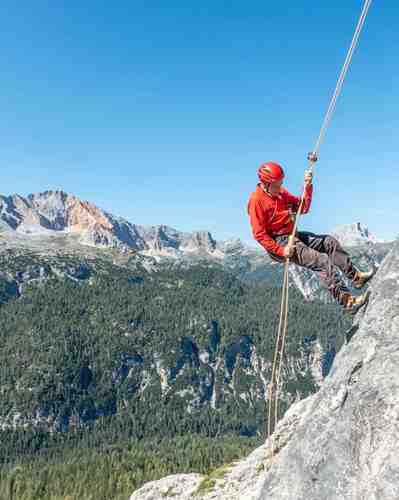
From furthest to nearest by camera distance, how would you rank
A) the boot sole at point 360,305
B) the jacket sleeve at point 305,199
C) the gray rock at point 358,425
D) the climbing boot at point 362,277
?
the jacket sleeve at point 305,199, the climbing boot at point 362,277, the boot sole at point 360,305, the gray rock at point 358,425

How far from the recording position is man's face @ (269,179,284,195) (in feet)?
51.3

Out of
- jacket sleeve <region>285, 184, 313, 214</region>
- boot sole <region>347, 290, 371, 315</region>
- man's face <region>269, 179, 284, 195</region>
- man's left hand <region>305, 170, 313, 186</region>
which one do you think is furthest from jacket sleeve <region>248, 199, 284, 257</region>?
boot sole <region>347, 290, 371, 315</region>

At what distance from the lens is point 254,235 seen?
16000mm

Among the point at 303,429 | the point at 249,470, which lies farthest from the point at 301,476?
the point at 249,470

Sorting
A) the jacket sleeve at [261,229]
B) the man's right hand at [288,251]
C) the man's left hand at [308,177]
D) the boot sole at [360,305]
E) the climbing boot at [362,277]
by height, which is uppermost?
the man's left hand at [308,177]

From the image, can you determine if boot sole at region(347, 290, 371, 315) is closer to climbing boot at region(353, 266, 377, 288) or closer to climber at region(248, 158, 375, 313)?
climber at region(248, 158, 375, 313)

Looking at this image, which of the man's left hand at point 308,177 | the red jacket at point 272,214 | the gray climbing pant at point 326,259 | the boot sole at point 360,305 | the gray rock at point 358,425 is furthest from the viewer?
the red jacket at point 272,214

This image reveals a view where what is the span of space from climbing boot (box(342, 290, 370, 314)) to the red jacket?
261 centimetres

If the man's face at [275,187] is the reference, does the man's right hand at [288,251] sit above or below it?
below

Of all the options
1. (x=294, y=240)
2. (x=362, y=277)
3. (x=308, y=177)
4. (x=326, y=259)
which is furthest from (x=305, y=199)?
(x=362, y=277)

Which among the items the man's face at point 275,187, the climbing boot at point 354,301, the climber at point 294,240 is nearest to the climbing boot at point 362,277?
the climber at point 294,240

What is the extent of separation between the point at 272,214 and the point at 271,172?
1516mm

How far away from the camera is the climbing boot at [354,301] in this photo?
14.9 metres

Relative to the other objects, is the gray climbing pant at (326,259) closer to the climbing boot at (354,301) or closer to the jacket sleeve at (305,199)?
the climbing boot at (354,301)
